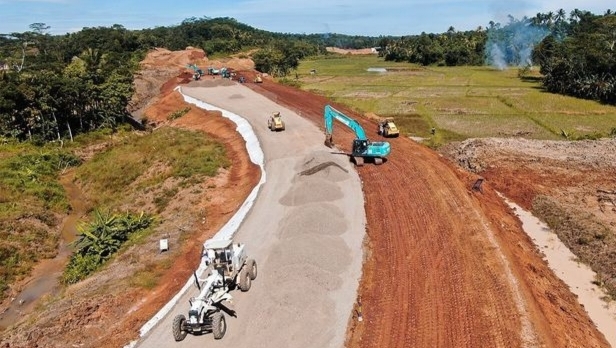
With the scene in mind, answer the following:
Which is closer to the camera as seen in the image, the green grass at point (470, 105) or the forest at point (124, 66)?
the forest at point (124, 66)

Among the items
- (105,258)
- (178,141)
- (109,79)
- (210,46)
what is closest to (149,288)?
(105,258)

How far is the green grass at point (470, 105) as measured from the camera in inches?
2010

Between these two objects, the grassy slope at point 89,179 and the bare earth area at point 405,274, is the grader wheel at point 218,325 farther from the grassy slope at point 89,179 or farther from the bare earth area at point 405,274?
the grassy slope at point 89,179

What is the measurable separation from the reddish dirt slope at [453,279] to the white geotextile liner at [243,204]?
6987 mm

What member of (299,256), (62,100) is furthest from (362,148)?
(62,100)

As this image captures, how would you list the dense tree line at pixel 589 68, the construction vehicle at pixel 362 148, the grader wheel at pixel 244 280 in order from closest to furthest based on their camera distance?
the grader wheel at pixel 244 280, the construction vehicle at pixel 362 148, the dense tree line at pixel 589 68

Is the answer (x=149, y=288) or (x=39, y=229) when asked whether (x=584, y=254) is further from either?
(x=39, y=229)

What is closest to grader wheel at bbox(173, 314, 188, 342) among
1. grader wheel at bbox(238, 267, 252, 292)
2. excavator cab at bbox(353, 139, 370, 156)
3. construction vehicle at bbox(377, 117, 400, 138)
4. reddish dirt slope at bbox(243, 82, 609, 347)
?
grader wheel at bbox(238, 267, 252, 292)

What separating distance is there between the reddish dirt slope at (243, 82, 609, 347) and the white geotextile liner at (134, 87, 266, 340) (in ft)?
22.9

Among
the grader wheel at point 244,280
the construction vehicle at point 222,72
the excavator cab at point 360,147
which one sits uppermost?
the construction vehicle at point 222,72

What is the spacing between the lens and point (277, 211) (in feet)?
89.6

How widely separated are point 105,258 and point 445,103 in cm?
5305

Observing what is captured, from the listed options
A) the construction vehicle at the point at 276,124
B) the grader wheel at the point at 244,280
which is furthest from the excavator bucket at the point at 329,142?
the grader wheel at the point at 244,280

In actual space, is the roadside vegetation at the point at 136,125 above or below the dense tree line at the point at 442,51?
below
